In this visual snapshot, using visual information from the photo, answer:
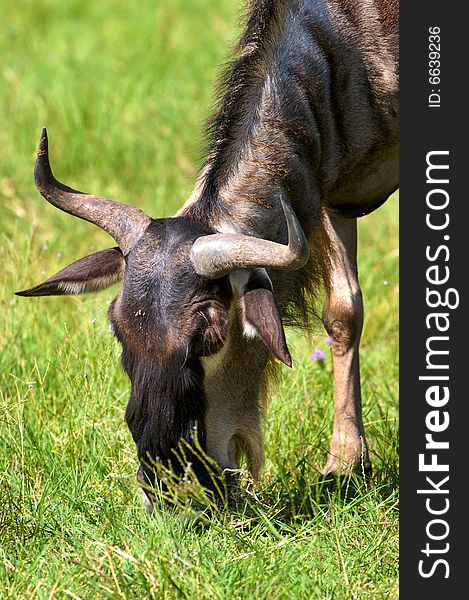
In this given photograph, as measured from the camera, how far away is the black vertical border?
4078 millimetres

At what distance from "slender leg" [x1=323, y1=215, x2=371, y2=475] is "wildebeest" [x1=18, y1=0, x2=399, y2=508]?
0.01 metres

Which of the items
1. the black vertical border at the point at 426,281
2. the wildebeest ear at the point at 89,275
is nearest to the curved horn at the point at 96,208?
the wildebeest ear at the point at 89,275

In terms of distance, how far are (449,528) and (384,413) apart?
1.77 metres

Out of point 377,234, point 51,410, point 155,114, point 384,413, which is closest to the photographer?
point 51,410

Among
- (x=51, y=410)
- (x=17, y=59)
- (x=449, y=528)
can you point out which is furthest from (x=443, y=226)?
(x=17, y=59)

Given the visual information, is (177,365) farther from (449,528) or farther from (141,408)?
(449,528)

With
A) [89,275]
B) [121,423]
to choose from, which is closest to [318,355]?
[121,423]

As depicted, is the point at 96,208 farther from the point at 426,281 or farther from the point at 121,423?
the point at 426,281

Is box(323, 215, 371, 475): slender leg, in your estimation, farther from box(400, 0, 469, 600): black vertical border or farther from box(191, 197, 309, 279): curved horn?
box(191, 197, 309, 279): curved horn

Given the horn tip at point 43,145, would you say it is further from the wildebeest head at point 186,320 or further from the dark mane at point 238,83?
the dark mane at point 238,83

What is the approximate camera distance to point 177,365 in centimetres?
425

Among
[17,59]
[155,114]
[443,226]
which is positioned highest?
[17,59]

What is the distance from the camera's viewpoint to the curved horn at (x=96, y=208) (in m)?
4.57

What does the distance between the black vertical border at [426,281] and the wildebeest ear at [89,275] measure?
1.12 meters
